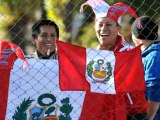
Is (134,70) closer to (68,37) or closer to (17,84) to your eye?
(17,84)

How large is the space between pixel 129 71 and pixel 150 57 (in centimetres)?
21

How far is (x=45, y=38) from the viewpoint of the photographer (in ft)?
15.2

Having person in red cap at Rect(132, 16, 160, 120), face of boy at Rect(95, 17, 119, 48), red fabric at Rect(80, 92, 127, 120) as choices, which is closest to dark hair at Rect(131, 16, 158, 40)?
person in red cap at Rect(132, 16, 160, 120)

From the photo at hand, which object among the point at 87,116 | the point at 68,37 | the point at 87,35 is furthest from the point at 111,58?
the point at 87,35

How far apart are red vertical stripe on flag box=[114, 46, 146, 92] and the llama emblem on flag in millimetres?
76

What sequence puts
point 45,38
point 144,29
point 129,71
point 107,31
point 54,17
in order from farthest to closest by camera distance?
point 54,17
point 45,38
point 107,31
point 144,29
point 129,71

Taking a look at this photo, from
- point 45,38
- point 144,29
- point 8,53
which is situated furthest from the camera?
Answer: point 45,38

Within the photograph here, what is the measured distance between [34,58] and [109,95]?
0.63 m

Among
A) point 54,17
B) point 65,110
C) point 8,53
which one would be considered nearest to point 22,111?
point 65,110

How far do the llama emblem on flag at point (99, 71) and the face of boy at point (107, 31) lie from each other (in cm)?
41

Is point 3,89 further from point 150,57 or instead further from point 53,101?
point 150,57

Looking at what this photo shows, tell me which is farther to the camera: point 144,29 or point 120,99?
point 144,29

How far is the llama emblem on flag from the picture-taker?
162 inches

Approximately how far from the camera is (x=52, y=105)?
13.6ft
